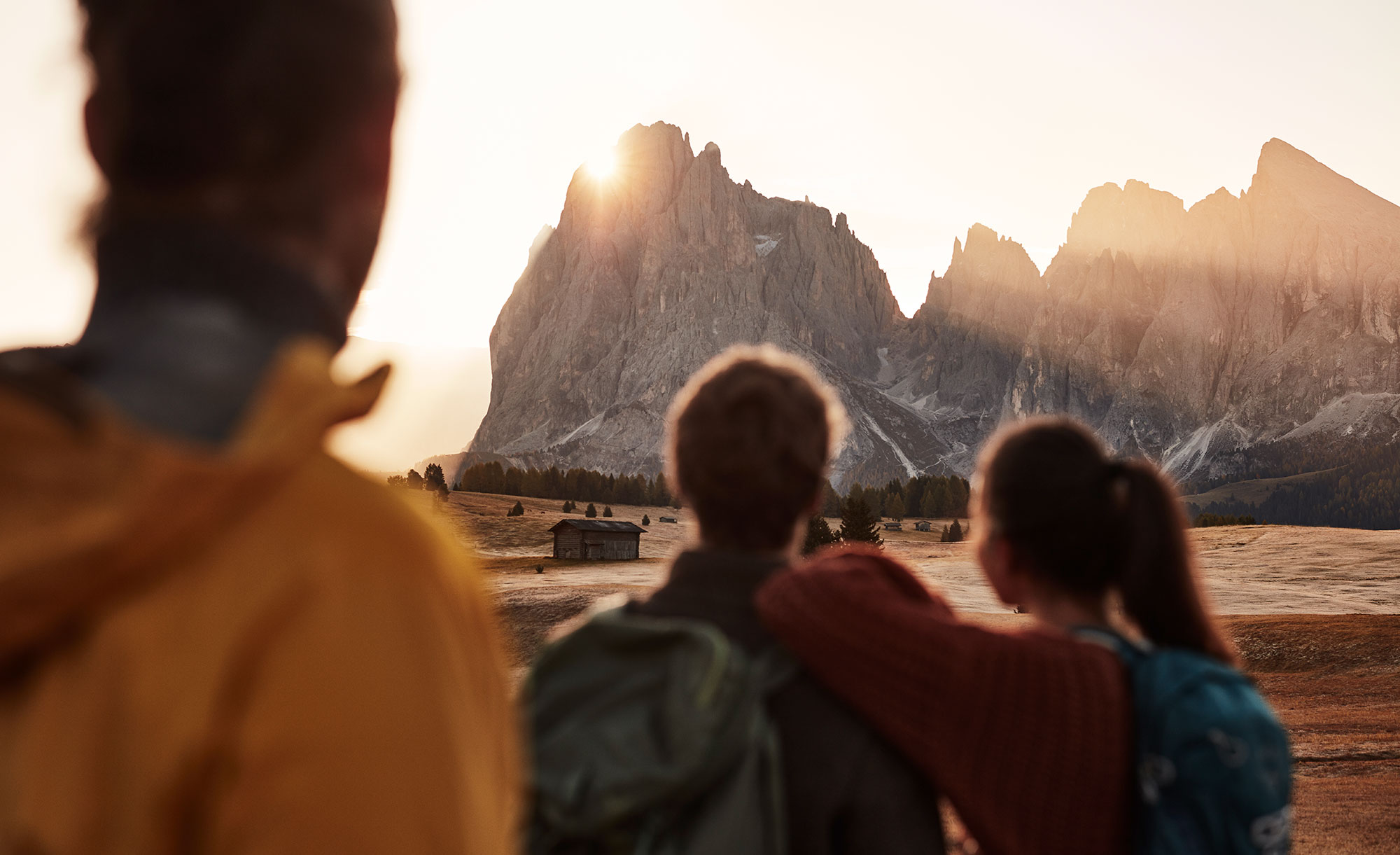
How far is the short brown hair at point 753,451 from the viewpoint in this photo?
7.89ft

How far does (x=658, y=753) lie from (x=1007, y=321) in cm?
20951

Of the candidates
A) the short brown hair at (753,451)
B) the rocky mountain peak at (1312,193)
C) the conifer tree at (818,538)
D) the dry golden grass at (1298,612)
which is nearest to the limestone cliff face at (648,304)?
the rocky mountain peak at (1312,193)

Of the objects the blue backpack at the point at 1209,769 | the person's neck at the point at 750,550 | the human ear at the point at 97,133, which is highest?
the human ear at the point at 97,133

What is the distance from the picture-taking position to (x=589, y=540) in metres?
56.9

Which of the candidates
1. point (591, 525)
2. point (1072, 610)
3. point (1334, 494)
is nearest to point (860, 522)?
point (591, 525)

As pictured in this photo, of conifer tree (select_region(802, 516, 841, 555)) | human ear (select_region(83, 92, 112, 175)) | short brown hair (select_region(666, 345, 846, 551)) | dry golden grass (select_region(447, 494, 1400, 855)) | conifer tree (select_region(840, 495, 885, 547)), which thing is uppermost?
human ear (select_region(83, 92, 112, 175))

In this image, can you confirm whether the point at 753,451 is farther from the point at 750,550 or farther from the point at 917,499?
the point at 917,499

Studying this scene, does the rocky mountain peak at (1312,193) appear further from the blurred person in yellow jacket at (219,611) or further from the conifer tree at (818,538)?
the blurred person in yellow jacket at (219,611)

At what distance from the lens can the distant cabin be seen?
56.4 metres

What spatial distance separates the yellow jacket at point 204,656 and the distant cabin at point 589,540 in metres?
55.6

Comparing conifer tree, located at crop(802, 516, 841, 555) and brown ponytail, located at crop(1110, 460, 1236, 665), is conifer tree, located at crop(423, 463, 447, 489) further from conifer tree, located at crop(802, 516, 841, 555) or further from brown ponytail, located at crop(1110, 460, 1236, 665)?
brown ponytail, located at crop(1110, 460, 1236, 665)

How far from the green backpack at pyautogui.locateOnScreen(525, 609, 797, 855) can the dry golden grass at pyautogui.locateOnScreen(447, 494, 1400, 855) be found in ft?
2.07

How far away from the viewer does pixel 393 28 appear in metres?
1.20

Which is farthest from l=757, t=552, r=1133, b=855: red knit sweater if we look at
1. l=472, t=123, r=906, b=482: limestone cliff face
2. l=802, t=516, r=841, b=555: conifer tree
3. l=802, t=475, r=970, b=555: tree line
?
l=472, t=123, r=906, b=482: limestone cliff face
